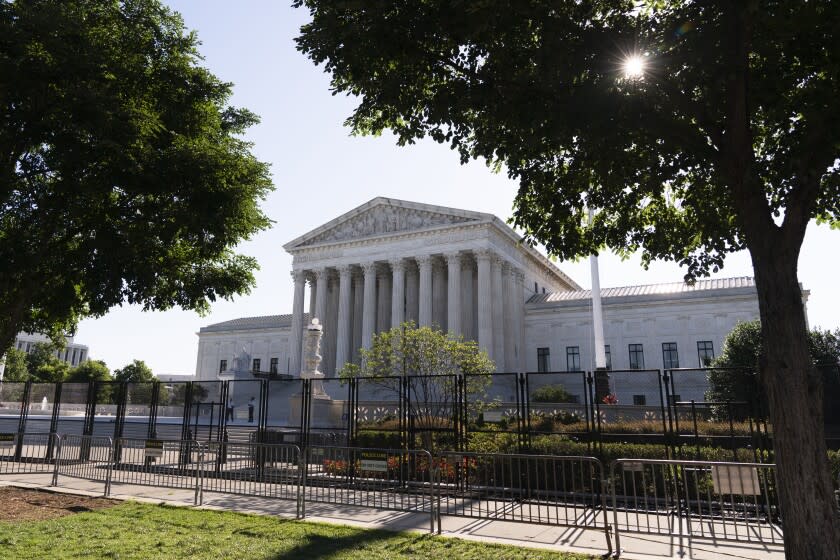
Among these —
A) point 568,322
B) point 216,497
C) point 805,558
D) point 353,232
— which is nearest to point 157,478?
point 216,497

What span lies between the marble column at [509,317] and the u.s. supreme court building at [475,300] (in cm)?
13

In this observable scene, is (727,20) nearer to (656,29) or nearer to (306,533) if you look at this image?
(656,29)

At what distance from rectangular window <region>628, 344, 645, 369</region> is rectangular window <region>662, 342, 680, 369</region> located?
6.81ft

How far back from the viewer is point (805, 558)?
6137mm

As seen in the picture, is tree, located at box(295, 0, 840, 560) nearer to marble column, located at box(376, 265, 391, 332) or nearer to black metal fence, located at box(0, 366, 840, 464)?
black metal fence, located at box(0, 366, 840, 464)

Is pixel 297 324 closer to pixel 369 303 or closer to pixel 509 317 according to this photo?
pixel 369 303

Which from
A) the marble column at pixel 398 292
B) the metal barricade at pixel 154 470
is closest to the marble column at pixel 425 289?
the marble column at pixel 398 292

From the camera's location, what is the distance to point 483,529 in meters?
Answer: 10.0

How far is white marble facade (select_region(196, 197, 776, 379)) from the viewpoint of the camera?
55.6 m

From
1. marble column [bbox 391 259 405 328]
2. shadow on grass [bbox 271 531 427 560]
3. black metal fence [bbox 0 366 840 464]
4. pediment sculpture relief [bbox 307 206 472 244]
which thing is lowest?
shadow on grass [bbox 271 531 427 560]

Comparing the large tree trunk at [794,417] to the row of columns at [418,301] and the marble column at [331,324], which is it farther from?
the marble column at [331,324]

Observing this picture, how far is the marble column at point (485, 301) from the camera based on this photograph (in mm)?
52906

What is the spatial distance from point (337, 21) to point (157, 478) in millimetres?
13390

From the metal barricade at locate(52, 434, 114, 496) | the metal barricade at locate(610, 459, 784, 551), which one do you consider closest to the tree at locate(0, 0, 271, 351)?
the metal barricade at locate(52, 434, 114, 496)
